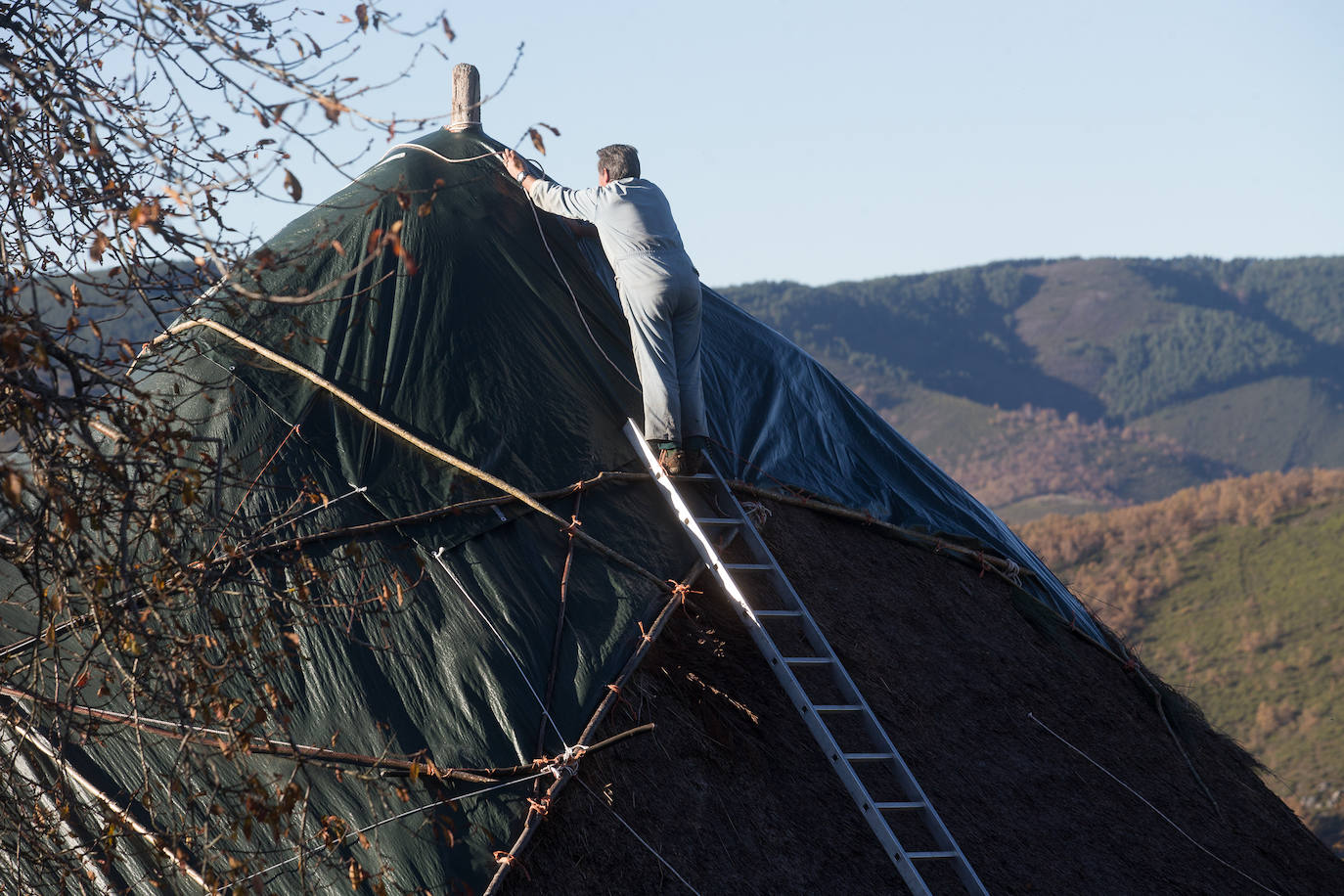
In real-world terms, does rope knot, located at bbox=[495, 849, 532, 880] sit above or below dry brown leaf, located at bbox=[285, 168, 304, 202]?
below

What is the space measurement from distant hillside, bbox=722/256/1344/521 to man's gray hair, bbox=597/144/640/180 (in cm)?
8177

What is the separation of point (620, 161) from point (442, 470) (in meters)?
1.88

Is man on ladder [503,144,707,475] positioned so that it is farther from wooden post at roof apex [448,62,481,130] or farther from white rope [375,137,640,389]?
wooden post at roof apex [448,62,481,130]

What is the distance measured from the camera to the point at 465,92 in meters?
7.86

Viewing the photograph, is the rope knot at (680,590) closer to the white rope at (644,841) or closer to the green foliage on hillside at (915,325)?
the white rope at (644,841)

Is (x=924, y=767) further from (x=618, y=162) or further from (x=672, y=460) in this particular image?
(x=618, y=162)

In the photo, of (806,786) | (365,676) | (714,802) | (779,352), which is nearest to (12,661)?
(365,676)

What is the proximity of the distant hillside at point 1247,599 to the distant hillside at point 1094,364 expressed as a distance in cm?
4537

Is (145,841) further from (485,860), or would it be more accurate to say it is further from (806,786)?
(806,786)

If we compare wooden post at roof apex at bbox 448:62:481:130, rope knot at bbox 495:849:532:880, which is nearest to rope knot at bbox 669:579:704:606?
rope knot at bbox 495:849:532:880

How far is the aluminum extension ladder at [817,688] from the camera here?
18.3ft

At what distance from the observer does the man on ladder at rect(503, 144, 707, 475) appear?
6.66 metres

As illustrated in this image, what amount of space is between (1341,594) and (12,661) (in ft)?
119

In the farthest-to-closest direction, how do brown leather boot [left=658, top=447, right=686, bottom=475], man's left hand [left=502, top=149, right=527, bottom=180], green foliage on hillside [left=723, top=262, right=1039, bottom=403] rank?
green foliage on hillside [left=723, top=262, right=1039, bottom=403]
man's left hand [left=502, top=149, right=527, bottom=180]
brown leather boot [left=658, top=447, right=686, bottom=475]
